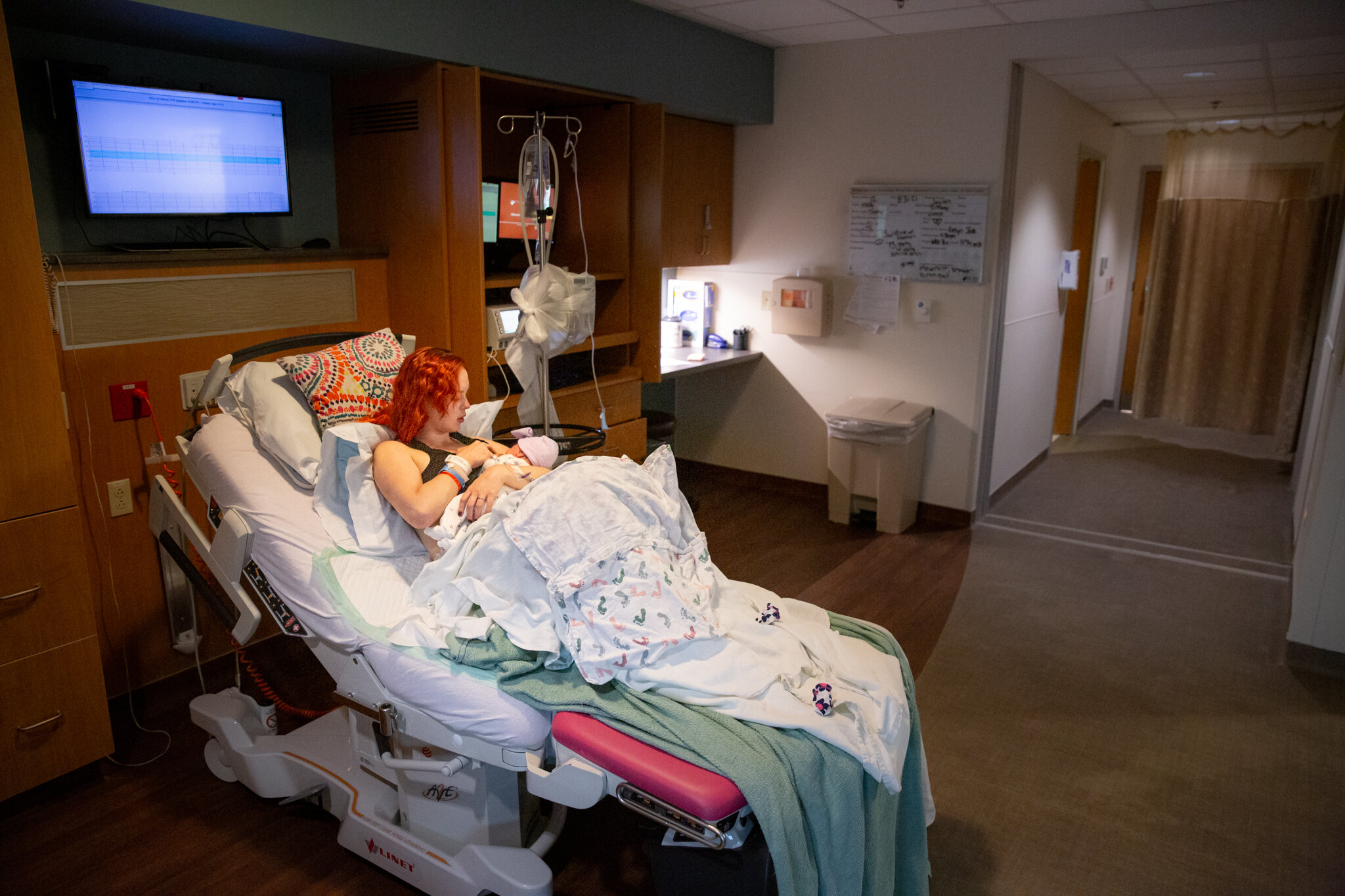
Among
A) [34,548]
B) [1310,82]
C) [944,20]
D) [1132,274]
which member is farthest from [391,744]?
[1132,274]

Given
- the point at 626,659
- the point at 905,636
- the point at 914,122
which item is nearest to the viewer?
the point at 626,659

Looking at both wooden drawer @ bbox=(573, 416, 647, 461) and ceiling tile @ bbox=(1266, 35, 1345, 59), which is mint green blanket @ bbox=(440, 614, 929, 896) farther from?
ceiling tile @ bbox=(1266, 35, 1345, 59)

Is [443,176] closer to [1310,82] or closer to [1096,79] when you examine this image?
[1096,79]

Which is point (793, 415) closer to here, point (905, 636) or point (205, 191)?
point (905, 636)

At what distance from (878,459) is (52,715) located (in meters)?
3.33

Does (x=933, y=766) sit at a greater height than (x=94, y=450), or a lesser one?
lesser

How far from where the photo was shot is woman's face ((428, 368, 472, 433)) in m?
2.34

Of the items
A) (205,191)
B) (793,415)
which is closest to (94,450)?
(205,191)

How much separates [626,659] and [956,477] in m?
3.17

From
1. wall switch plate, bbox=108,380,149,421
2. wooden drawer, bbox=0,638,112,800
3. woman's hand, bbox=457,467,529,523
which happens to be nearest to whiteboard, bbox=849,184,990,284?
woman's hand, bbox=457,467,529,523

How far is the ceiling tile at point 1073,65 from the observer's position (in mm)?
4031

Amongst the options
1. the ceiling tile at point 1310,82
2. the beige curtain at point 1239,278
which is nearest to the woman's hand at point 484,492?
the ceiling tile at point 1310,82

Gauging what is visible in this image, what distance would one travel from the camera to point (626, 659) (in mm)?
1740

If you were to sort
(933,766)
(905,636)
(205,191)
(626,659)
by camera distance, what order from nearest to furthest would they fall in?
(626,659)
(933,766)
(205,191)
(905,636)
